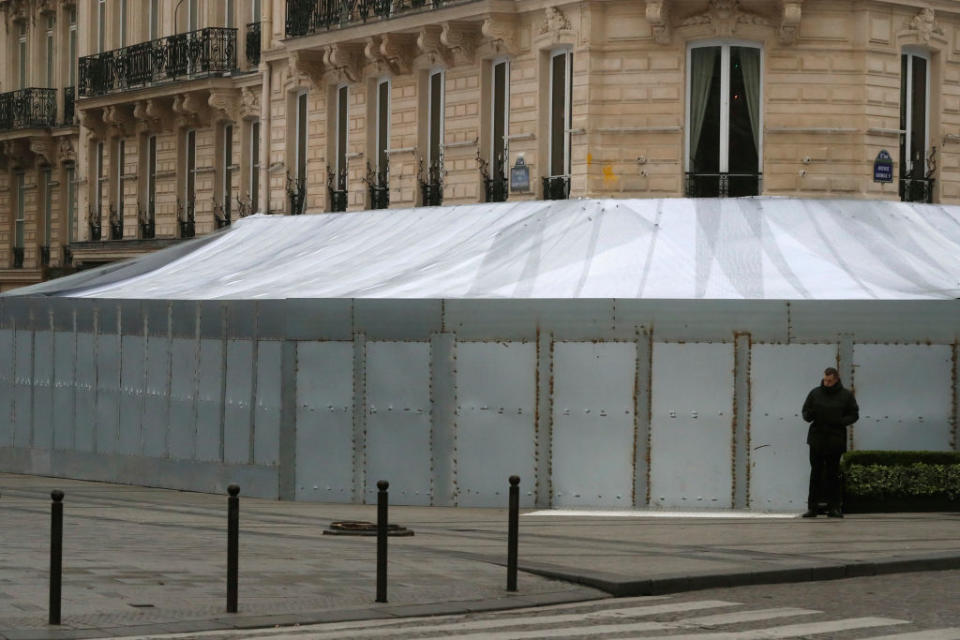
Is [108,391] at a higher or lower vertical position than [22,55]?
lower

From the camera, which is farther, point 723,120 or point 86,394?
point 86,394

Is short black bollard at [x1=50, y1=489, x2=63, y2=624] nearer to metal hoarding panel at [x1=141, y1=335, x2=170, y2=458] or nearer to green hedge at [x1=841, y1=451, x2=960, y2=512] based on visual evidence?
green hedge at [x1=841, y1=451, x2=960, y2=512]

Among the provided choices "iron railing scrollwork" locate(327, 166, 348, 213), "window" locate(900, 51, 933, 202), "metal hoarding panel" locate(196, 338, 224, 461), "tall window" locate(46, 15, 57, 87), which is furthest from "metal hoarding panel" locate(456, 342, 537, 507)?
"tall window" locate(46, 15, 57, 87)

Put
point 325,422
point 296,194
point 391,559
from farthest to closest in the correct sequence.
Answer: point 296,194 < point 325,422 < point 391,559

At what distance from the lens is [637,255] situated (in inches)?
924

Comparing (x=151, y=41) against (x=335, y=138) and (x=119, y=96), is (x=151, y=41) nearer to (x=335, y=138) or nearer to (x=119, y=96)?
(x=119, y=96)

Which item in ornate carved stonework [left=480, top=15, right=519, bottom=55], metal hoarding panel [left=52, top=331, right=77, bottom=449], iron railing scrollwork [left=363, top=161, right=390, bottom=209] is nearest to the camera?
ornate carved stonework [left=480, top=15, right=519, bottom=55]

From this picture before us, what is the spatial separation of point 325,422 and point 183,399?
3087 mm

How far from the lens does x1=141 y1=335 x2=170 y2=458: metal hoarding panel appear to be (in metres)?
26.4

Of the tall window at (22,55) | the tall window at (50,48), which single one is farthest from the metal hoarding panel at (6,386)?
the tall window at (22,55)

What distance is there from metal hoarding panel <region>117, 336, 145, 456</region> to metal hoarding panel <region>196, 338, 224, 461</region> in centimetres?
158

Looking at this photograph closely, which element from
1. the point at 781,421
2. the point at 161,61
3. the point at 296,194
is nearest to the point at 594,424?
the point at 781,421

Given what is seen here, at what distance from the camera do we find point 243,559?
16.1m

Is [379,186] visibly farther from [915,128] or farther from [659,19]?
[915,128]
